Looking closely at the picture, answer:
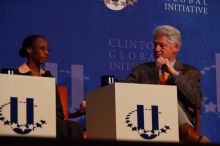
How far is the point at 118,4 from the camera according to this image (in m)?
5.04

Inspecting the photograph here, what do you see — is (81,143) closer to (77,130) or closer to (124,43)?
(77,130)

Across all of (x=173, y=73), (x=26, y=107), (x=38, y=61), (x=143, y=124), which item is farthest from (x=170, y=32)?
(x=26, y=107)

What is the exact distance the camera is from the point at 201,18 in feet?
17.4

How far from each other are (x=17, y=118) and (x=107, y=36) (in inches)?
82.2

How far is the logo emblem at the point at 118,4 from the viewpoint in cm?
499

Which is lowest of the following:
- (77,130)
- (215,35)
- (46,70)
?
(77,130)

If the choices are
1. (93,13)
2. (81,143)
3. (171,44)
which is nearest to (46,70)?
(93,13)

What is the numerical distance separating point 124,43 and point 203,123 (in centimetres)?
92

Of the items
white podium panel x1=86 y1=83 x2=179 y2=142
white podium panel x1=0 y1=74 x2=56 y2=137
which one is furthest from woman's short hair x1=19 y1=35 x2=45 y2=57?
white podium panel x1=0 y1=74 x2=56 y2=137

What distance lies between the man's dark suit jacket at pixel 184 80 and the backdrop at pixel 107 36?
0.18 ft

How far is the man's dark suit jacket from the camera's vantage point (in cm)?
497

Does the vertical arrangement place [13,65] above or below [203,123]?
above

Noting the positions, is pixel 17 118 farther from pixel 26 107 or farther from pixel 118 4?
pixel 118 4

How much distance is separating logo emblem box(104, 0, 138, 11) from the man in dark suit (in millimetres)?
307
